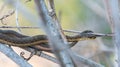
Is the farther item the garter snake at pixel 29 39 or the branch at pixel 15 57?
the garter snake at pixel 29 39

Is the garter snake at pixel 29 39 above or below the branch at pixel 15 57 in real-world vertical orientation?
below

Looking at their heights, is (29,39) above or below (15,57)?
below

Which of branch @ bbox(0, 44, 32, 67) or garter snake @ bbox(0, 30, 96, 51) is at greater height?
branch @ bbox(0, 44, 32, 67)

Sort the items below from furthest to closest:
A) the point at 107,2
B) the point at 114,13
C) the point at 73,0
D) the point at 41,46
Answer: the point at 73,0
the point at 41,46
the point at 107,2
the point at 114,13

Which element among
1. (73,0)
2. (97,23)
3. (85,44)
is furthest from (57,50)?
(73,0)

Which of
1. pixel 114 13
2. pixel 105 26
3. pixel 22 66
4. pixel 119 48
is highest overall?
pixel 114 13

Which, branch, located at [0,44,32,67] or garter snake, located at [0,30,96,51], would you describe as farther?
garter snake, located at [0,30,96,51]

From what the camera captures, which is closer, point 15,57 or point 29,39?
point 15,57

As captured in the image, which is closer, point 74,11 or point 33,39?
point 33,39

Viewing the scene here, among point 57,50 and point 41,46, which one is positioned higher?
point 57,50

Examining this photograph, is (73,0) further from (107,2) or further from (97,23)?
(107,2)

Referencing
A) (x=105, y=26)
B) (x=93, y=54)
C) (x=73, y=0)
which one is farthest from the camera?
(x=73, y=0)
